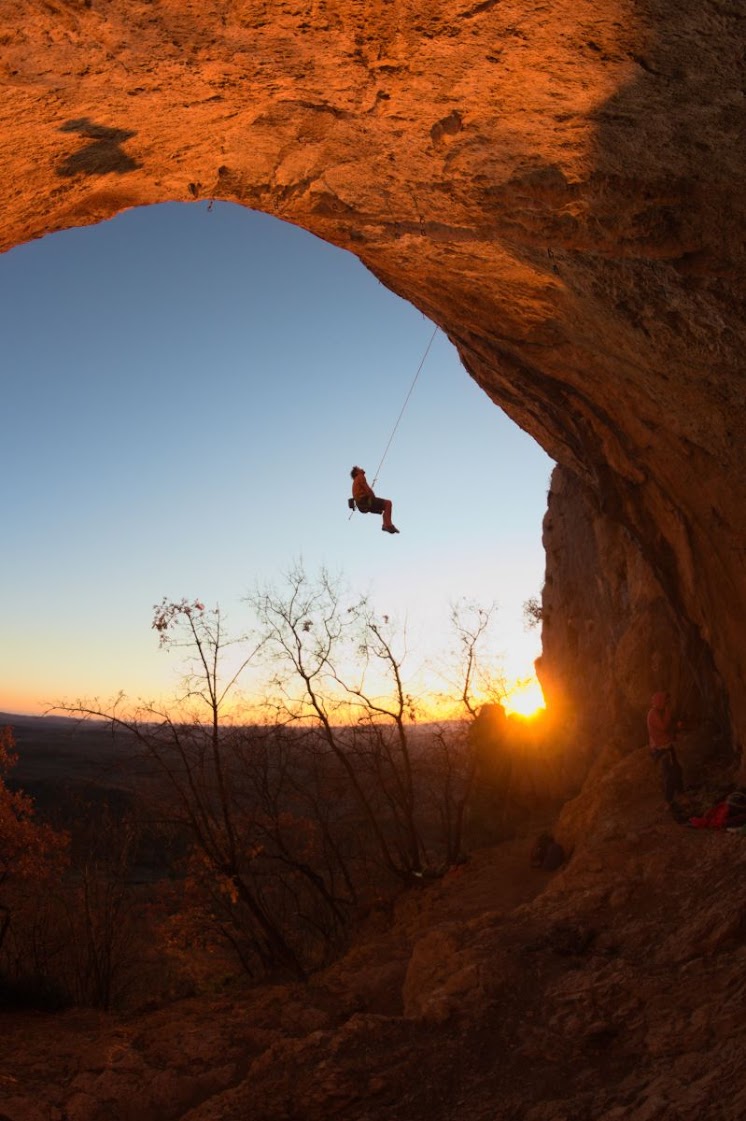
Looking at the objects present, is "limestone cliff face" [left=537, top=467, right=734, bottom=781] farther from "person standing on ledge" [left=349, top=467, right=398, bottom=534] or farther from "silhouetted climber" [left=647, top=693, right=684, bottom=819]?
"person standing on ledge" [left=349, top=467, right=398, bottom=534]

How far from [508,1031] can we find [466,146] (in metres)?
6.98

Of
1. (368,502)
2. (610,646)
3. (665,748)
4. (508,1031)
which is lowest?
(508,1031)

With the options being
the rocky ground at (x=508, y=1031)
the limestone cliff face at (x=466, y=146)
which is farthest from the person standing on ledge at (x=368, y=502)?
the rocky ground at (x=508, y=1031)

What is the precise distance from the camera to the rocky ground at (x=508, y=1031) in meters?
4.89

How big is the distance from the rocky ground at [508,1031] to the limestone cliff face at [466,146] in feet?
14.3

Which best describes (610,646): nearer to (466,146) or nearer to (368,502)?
(368,502)

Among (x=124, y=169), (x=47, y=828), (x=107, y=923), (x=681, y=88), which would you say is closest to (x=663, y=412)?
(x=681, y=88)

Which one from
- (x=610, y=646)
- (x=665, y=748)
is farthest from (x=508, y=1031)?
(x=610, y=646)

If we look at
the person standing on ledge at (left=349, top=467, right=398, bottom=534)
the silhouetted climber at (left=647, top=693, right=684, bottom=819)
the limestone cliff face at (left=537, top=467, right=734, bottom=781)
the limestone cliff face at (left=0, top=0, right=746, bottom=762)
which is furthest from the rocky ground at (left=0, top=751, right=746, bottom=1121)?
the person standing on ledge at (left=349, top=467, right=398, bottom=534)

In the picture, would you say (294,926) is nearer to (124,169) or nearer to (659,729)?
(659,729)

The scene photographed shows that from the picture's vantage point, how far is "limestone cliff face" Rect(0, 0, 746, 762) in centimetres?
404

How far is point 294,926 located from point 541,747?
9.04 meters

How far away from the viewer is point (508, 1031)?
6.04 m

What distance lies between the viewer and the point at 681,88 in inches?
175
